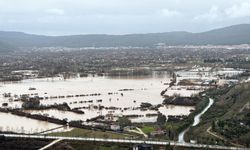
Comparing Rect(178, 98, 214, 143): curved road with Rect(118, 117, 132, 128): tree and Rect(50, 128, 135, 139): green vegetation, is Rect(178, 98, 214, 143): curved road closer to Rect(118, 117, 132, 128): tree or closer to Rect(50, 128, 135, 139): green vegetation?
Rect(50, 128, 135, 139): green vegetation

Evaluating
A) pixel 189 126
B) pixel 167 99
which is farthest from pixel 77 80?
pixel 189 126

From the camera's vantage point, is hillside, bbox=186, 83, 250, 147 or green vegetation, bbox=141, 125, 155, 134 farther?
green vegetation, bbox=141, 125, 155, 134

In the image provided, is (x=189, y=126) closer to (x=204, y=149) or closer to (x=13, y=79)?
(x=204, y=149)

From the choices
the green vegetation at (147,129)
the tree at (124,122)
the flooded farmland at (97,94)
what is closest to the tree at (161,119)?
the flooded farmland at (97,94)

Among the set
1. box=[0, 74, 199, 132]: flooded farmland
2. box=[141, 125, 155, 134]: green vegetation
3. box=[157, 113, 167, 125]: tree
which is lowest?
box=[141, 125, 155, 134]: green vegetation

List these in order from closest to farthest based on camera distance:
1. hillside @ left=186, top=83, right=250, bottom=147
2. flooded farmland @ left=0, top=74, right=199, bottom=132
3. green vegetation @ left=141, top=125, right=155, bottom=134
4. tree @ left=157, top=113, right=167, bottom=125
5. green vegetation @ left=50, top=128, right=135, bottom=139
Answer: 1. hillside @ left=186, top=83, right=250, bottom=147
2. green vegetation @ left=50, top=128, right=135, bottom=139
3. green vegetation @ left=141, top=125, right=155, bottom=134
4. tree @ left=157, top=113, right=167, bottom=125
5. flooded farmland @ left=0, top=74, right=199, bottom=132

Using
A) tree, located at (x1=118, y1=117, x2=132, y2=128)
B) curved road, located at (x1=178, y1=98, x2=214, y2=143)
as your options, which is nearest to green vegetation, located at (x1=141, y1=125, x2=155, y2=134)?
tree, located at (x1=118, y1=117, x2=132, y2=128)

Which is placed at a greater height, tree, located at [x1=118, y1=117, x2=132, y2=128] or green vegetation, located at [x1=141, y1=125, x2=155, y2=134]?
tree, located at [x1=118, y1=117, x2=132, y2=128]

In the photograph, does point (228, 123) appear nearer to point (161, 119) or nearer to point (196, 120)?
point (196, 120)
